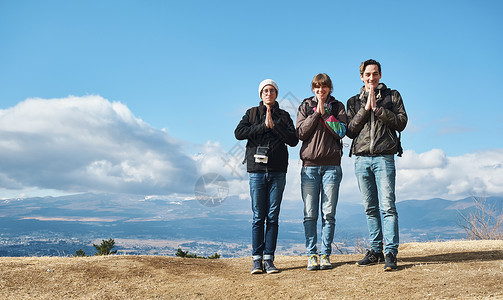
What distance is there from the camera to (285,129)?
6.39 meters

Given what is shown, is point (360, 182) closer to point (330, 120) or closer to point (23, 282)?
point (330, 120)

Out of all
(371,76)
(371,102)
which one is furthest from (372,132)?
(371,76)

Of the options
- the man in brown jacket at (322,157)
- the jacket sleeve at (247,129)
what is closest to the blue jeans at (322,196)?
the man in brown jacket at (322,157)

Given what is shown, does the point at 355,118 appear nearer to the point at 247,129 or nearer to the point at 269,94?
the point at 269,94

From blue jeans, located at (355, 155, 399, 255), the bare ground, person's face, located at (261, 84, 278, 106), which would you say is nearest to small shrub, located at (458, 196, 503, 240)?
the bare ground

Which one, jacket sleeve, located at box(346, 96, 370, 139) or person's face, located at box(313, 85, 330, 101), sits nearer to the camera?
jacket sleeve, located at box(346, 96, 370, 139)

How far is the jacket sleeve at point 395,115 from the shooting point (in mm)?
6059

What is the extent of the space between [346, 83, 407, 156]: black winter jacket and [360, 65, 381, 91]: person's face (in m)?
0.10

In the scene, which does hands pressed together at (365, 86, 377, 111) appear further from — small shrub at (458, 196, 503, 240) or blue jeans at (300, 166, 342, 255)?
small shrub at (458, 196, 503, 240)

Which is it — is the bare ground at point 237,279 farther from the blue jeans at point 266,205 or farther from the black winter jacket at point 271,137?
the black winter jacket at point 271,137

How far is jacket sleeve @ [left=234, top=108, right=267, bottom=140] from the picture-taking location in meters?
6.36

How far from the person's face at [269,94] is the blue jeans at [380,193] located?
158 centimetres

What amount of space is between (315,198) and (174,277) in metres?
2.72

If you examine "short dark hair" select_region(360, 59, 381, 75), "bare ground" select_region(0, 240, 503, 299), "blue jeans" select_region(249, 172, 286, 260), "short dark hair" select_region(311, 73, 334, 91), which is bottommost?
"bare ground" select_region(0, 240, 503, 299)
